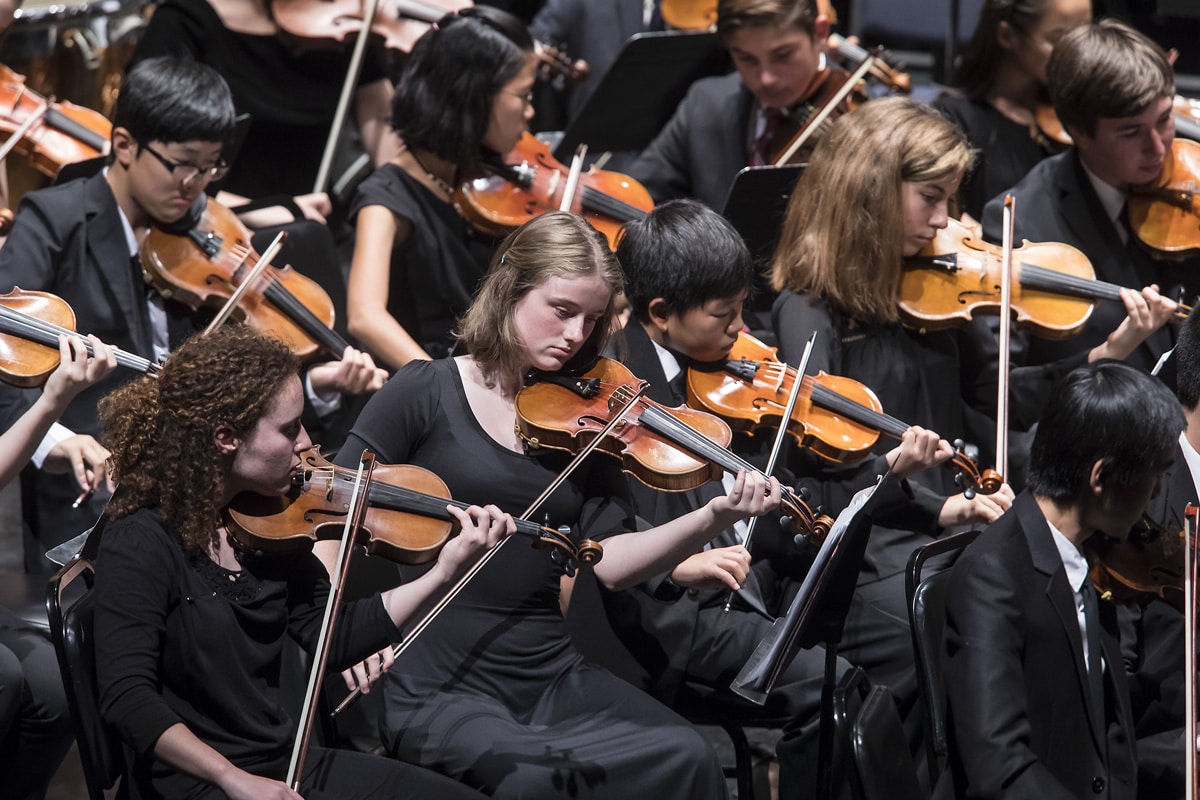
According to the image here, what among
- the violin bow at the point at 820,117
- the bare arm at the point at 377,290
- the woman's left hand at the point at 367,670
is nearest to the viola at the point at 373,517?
the woman's left hand at the point at 367,670

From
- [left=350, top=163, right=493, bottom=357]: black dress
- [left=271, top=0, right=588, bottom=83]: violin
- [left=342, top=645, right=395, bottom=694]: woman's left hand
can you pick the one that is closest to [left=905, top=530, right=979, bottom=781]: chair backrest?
[left=342, top=645, right=395, bottom=694]: woman's left hand

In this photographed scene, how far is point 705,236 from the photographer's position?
Result: 243 centimetres

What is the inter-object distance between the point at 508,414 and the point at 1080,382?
0.81 meters

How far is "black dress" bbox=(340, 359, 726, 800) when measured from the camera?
2.02 m

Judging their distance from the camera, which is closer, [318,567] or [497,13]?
[318,567]

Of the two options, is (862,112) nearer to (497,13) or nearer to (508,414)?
(497,13)

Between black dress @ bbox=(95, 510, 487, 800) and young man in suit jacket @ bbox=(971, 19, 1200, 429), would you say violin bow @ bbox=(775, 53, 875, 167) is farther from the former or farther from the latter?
black dress @ bbox=(95, 510, 487, 800)

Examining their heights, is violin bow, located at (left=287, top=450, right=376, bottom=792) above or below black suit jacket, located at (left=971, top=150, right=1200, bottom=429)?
above

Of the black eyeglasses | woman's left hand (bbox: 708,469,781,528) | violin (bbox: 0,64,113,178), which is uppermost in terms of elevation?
the black eyeglasses

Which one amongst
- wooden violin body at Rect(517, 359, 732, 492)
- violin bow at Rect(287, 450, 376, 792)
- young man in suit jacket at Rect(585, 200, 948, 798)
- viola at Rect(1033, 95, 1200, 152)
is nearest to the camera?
violin bow at Rect(287, 450, 376, 792)

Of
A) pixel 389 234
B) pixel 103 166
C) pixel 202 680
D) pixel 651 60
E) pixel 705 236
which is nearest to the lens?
pixel 202 680

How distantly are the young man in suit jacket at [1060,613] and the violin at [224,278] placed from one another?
126cm

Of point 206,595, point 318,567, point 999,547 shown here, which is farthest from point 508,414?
point 999,547

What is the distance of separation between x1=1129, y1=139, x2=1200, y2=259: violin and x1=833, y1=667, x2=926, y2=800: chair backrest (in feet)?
4.59
